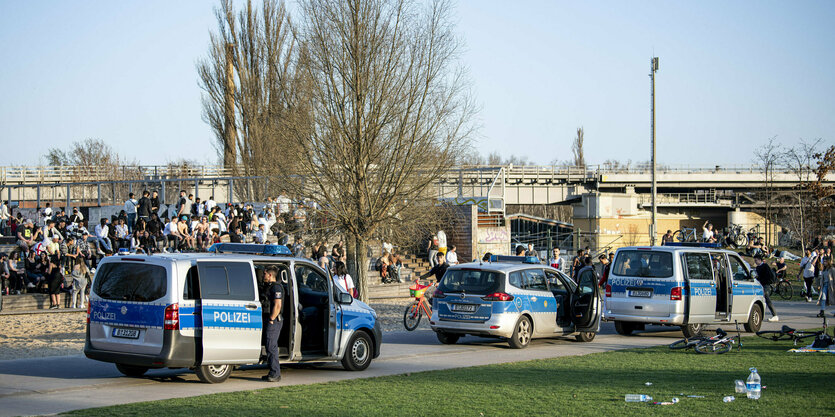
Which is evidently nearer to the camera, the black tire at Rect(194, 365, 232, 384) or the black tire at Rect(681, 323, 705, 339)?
the black tire at Rect(194, 365, 232, 384)

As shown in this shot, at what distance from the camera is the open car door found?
1719 cm

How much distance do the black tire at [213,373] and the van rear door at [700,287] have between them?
→ 9.94 meters

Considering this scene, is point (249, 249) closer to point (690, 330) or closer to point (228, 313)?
point (228, 313)

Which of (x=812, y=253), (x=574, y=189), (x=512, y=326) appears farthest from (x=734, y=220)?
(x=512, y=326)

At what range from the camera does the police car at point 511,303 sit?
15820 mm

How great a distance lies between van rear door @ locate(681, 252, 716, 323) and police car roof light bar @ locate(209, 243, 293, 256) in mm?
9178

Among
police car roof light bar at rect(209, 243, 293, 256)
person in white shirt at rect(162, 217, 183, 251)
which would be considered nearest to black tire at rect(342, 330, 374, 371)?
police car roof light bar at rect(209, 243, 293, 256)

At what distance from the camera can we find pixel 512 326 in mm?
15938

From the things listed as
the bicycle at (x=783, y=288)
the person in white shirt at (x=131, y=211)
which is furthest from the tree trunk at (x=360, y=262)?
the bicycle at (x=783, y=288)

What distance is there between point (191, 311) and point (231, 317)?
2.02 feet

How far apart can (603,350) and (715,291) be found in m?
3.49

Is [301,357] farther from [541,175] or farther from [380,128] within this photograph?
[541,175]

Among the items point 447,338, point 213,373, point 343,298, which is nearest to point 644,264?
point 447,338

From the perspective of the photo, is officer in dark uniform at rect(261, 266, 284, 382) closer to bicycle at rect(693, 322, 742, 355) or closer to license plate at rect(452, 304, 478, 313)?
license plate at rect(452, 304, 478, 313)
